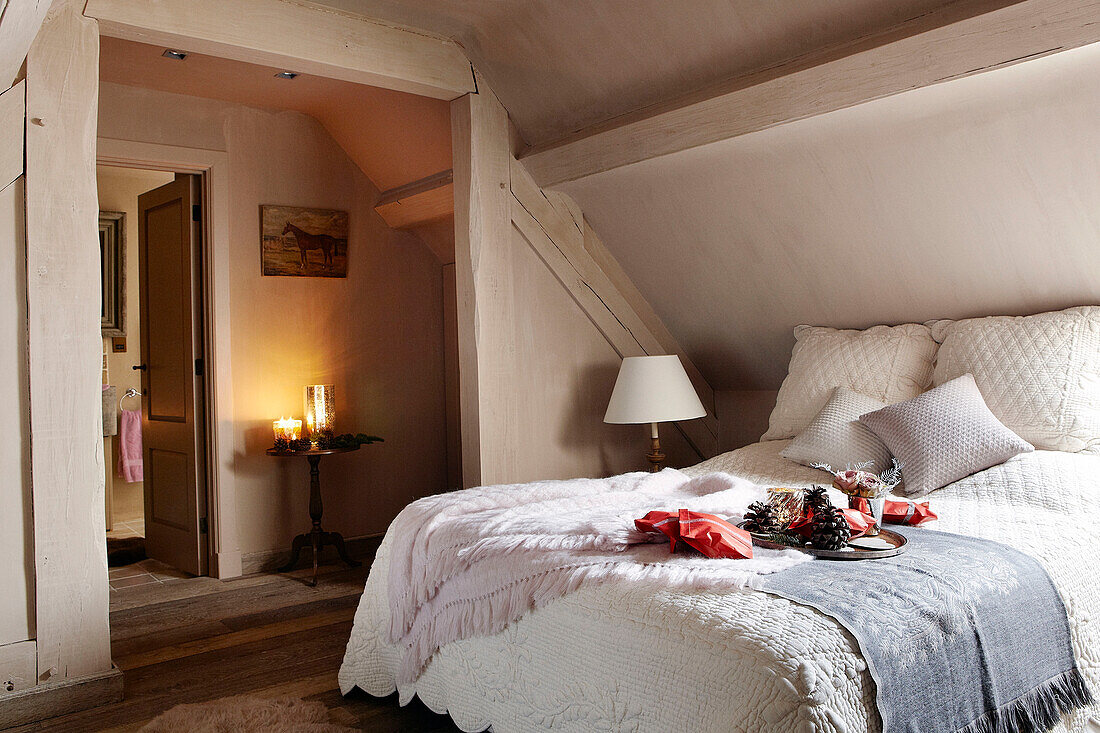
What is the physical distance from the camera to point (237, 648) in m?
3.24

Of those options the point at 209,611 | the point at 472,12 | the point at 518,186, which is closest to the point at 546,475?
the point at 518,186

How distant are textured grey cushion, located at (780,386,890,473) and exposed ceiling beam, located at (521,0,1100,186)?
1.05m

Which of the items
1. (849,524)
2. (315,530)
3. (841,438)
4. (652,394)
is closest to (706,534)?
(849,524)

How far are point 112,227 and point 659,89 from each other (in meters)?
4.32

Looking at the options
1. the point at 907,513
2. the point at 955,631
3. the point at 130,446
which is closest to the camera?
the point at 955,631

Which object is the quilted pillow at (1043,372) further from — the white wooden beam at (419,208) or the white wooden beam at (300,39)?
the white wooden beam at (419,208)

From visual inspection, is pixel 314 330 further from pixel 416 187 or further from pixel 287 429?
pixel 416 187

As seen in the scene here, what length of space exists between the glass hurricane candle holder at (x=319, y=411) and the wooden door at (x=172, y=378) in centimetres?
56

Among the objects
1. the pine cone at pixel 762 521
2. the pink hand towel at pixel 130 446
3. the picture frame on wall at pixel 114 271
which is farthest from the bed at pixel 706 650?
the picture frame on wall at pixel 114 271

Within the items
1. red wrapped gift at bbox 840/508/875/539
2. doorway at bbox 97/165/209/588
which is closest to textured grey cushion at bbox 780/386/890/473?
red wrapped gift at bbox 840/508/875/539

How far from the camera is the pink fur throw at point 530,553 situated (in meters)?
1.89

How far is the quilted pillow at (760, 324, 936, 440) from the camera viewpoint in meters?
3.27

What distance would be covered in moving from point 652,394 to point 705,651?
7.51 ft

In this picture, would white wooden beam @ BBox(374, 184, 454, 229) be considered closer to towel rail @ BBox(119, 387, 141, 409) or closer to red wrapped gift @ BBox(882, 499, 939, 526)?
towel rail @ BBox(119, 387, 141, 409)
